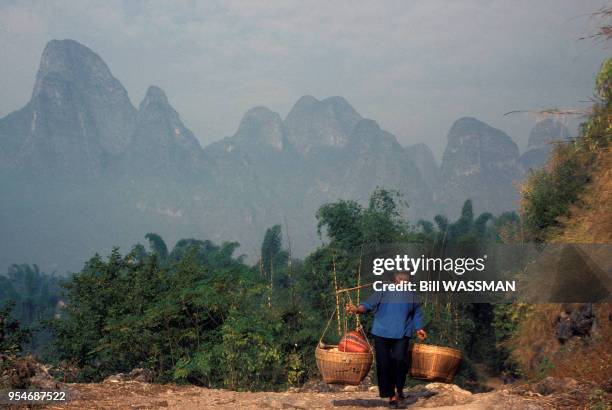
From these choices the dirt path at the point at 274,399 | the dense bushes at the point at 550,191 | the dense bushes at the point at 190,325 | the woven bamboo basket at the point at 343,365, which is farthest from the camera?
the dense bushes at the point at 550,191

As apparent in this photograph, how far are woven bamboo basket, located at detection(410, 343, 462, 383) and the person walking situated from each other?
0.49 feet

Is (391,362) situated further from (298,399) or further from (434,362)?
(298,399)

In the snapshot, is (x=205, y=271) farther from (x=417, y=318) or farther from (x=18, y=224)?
(x=18, y=224)

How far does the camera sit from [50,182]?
194 m

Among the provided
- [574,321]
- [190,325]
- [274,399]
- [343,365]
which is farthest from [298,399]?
[574,321]

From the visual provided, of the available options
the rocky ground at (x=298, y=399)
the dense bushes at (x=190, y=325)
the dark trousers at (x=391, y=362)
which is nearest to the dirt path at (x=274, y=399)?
the rocky ground at (x=298, y=399)

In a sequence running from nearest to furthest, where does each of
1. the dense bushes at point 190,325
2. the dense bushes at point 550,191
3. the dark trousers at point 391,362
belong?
the dark trousers at point 391,362 → the dense bushes at point 190,325 → the dense bushes at point 550,191

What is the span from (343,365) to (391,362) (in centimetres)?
51

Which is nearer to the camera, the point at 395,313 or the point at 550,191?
the point at 395,313

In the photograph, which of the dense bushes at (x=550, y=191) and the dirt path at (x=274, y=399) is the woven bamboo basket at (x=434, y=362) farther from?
the dense bushes at (x=550, y=191)

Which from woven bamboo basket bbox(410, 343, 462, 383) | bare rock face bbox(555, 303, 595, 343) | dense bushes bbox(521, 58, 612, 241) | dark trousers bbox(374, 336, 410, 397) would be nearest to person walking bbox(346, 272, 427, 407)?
dark trousers bbox(374, 336, 410, 397)

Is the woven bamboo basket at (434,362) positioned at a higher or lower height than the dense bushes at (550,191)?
lower

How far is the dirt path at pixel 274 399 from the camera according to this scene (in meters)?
6.59

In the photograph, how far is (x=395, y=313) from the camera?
6.42 m
